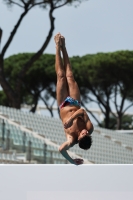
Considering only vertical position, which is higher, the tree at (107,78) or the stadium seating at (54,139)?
the tree at (107,78)

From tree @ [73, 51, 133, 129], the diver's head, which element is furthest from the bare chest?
tree @ [73, 51, 133, 129]

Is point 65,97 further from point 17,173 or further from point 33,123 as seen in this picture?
point 33,123

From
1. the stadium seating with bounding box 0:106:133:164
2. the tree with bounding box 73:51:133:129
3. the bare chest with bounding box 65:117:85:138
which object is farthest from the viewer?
the tree with bounding box 73:51:133:129

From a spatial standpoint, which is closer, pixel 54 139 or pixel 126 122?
pixel 54 139

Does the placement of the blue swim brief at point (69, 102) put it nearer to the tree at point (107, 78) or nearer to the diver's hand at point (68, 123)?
the diver's hand at point (68, 123)

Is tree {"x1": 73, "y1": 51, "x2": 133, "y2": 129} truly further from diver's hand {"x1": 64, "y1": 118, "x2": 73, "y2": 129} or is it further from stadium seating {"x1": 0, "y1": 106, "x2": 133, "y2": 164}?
diver's hand {"x1": 64, "y1": 118, "x2": 73, "y2": 129}

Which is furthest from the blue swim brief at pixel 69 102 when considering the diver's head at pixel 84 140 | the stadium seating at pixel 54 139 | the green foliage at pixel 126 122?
the green foliage at pixel 126 122

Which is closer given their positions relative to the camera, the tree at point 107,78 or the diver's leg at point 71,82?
the diver's leg at point 71,82

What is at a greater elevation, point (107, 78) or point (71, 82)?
point (107, 78)

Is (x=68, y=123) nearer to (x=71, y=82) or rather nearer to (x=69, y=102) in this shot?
(x=69, y=102)

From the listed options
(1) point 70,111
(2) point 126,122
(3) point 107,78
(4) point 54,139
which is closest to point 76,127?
(1) point 70,111

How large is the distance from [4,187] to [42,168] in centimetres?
35

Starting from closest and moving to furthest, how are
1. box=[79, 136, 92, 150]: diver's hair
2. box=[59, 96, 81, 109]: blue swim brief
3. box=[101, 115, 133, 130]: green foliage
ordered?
box=[79, 136, 92, 150]: diver's hair
box=[59, 96, 81, 109]: blue swim brief
box=[101, 115, 133, 130]: green foliage

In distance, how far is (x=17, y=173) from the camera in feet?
15.5
